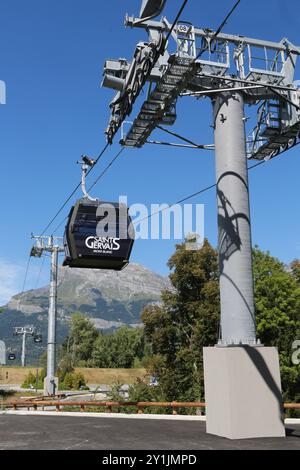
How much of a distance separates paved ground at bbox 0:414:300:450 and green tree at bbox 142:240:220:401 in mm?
26654

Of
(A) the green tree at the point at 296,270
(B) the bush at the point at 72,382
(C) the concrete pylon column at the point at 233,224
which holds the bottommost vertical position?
(B) the bush at the point at 72,382

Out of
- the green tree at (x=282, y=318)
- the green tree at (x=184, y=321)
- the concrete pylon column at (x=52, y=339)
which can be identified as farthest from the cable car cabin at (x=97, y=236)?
the green tree at (x=282, y=318)

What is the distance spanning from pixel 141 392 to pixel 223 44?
27.3 meters

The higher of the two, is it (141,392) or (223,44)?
(223,44)

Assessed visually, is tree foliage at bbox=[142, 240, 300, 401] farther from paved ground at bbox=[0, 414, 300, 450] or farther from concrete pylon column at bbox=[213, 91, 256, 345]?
concrete pylon column at bbox=[213, 91, 256, 345]

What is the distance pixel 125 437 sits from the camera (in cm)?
1376

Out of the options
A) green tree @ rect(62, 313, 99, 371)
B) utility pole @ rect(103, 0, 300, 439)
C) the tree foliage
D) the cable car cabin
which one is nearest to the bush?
the tree foliage

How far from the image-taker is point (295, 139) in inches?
669

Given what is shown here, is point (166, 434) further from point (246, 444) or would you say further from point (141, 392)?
point (141, 392)

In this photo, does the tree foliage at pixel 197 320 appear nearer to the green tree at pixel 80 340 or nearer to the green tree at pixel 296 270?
the green tree at pixel 296 270

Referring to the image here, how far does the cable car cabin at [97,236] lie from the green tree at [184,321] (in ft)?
81.1

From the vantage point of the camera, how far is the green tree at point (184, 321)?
146ft

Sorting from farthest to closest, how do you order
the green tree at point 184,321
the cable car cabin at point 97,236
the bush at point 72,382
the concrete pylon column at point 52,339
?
the bush at point 72,382, the green tree at point 184,321, the concrete pylon column at point 52,339, the cable car cabin at point 97,236
